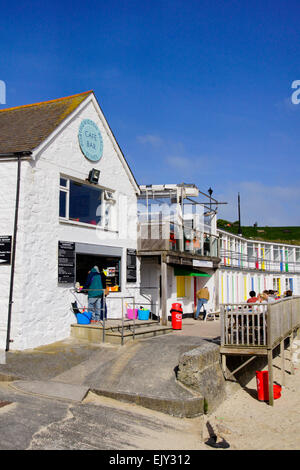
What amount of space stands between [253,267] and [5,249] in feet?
76.5

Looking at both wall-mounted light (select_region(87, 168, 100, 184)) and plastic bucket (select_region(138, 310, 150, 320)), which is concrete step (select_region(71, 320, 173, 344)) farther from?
wall-mounted light (select_region(87, 168, 100, 184))

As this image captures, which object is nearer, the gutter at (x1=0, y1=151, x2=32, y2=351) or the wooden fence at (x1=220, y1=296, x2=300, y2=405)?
the wooden fence at (x1=220, y1=296, x2=300, y2=405)

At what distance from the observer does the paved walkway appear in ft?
27.6

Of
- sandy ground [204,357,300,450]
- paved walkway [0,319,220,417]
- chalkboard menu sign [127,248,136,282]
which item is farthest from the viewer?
chalkboard menu sign [127,248,136,282]

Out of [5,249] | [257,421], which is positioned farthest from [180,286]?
[257,421]

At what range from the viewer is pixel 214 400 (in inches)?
361

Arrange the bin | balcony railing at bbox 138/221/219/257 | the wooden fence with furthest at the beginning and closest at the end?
balcony railing at bbox 138/221/219/257 < the bin < the wooden fence

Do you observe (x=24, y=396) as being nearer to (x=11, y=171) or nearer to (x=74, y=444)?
(x=74, y=444)

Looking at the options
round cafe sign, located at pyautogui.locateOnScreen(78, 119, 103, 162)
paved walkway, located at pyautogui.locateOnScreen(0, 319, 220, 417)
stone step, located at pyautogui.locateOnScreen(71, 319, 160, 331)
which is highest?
round cafe sign, located at pyautogui.locateOnScreen(78, 119, 103, 162)

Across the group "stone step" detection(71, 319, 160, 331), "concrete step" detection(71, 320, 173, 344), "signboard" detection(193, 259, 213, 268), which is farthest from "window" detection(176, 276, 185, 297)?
"concrete step" detection(71, 320, 173, 344)

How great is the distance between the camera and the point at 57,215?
12516 mm

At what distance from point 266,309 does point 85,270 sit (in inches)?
267

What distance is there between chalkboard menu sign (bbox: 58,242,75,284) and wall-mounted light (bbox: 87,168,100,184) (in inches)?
92.1

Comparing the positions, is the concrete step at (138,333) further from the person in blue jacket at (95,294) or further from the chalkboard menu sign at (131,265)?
the chalkboard menu sign at (131,265)
